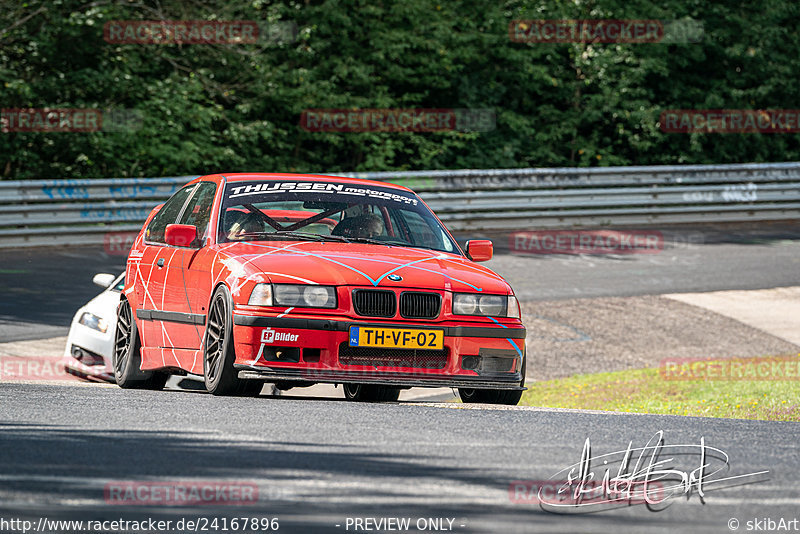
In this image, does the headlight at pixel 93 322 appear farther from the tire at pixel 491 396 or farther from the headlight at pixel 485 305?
the headlight at pixel 485 305

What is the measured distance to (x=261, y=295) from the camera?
7.44 metres

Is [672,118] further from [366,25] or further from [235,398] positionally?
[235,398]

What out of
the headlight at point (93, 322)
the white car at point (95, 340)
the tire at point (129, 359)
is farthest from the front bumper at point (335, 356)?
the headlight at point (93, 322)

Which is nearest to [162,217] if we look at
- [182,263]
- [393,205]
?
[182,263]

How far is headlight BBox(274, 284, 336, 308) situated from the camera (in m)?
7.48

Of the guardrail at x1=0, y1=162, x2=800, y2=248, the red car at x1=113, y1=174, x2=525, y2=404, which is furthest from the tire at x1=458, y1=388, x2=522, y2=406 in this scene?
the guardrail at x1=0, y1=162, x2=800, y2=248

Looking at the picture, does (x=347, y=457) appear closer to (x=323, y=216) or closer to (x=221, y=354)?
(x=221, y=354)

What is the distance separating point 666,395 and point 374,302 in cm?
618

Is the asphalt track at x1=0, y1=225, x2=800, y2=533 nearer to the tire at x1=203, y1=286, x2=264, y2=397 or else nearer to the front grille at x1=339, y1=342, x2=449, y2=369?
the tire at x1=203, y1=286, x2=264, y2=397

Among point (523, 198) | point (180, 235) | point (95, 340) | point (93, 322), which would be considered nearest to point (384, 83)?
point (523, 198)

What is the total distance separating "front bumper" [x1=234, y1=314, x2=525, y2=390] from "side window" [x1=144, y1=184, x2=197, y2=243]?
7.22 feet

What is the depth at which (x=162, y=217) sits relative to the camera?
9656 millimetres

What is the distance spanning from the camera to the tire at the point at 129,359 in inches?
362
